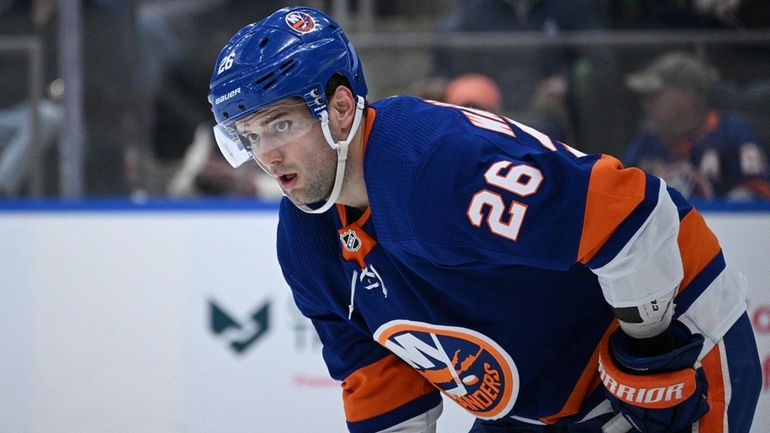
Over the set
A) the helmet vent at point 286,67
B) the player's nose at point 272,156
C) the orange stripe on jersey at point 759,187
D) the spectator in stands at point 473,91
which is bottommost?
the orange stripe on jersey at point 759,187

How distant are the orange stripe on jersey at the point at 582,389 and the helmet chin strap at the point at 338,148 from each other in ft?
1.88

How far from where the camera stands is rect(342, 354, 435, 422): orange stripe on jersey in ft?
6.82

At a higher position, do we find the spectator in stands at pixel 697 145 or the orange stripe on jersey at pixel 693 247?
the orange stripe on jersey at pixel 693 247

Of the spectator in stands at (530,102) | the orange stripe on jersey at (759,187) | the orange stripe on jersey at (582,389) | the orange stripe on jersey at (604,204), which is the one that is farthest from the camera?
the spectator in stands at (530,102)

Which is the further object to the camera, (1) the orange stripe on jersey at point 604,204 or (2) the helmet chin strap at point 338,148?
(2) the helmet chin strap at point 338,148

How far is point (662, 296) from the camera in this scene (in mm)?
1675

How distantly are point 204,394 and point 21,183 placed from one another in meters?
1.24

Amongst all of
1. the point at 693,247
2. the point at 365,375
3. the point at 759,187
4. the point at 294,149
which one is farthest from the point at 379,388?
the point at 759,187

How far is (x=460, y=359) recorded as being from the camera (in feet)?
6.38

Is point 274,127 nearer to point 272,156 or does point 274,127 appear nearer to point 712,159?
point 272,156

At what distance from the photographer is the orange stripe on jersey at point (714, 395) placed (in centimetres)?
180

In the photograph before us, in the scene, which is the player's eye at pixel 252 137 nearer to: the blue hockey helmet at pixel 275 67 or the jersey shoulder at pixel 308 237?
the blue hockey helmet at pixel 275 67

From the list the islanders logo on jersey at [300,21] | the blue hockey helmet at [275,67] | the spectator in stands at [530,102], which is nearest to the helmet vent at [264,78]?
the blue hockey helmet at [275,67]

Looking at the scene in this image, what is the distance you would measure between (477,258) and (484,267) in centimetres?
6
